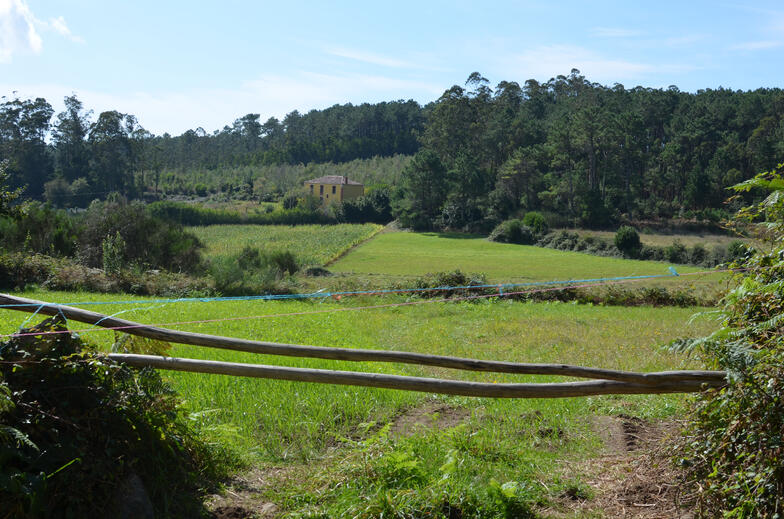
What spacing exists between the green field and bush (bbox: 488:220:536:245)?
5.45 ft

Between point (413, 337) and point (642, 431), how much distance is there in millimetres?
7446

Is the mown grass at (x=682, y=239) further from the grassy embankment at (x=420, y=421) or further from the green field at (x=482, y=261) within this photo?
the grassy embankment at (x=420, y=421)

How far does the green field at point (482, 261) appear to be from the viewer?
3597 cm

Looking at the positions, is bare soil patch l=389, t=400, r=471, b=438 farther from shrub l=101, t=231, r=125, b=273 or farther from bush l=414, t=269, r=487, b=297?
shrub l=101, t=231, r=125, b=273

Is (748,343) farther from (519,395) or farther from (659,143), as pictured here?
(659,143)

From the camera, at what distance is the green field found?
35969 millimetres

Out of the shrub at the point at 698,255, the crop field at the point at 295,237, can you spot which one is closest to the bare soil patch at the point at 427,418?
the crop field at the point at 295,237

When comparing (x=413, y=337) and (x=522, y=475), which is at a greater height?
(x=522, y=475)

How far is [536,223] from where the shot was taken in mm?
58781

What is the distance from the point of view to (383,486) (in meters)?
4.01

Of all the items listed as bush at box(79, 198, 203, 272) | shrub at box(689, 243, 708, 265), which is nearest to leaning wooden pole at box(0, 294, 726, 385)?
bush at box(79, 198, 203, 272)

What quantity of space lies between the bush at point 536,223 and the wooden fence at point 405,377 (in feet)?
179

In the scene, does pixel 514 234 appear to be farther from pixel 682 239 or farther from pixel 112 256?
pixel 112 256

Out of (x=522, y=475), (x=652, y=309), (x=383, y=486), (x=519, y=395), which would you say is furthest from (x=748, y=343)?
(x=652, y=309)
